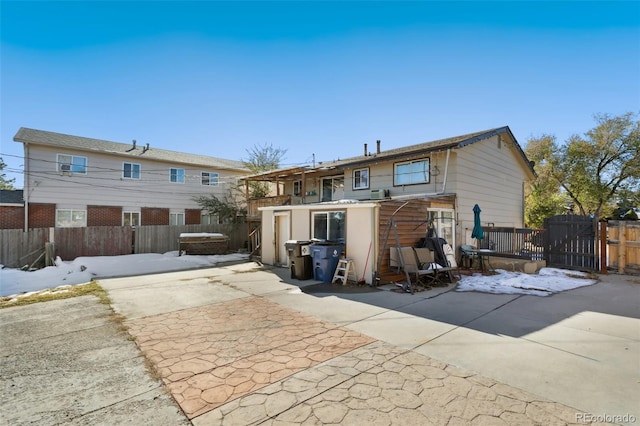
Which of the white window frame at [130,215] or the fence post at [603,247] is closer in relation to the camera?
the fence post at [603,247]

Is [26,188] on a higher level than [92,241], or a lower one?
higher

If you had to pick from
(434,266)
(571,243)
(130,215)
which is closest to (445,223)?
(434,266)

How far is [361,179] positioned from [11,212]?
1785 cm

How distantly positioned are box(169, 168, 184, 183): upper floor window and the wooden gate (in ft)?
67.1

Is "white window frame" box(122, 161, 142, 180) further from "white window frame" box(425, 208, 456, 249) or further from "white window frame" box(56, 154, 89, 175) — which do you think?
"white window frame" box(425, 208, 456, 249)

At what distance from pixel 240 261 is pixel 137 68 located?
29.4 feet

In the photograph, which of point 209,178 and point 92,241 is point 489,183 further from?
point 92,241

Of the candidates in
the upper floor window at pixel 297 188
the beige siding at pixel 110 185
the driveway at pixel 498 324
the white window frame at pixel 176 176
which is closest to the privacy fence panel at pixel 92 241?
the beige siding at pixel 110 185

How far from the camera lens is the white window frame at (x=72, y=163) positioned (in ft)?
52.9

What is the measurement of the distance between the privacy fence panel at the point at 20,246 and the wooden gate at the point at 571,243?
20.0 m

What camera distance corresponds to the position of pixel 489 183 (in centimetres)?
1305

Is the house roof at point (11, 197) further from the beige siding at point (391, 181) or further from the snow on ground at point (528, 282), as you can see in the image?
the snow on ground at point (528, 282)

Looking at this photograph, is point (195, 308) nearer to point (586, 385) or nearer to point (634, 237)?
point (586, 385)

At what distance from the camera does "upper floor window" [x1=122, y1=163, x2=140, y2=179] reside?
18.1m
